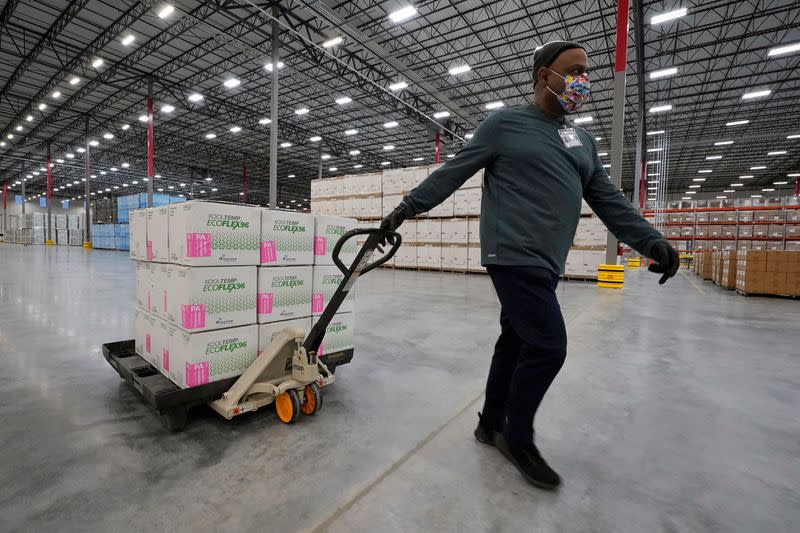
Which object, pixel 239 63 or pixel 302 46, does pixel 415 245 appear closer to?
pixel 302 46

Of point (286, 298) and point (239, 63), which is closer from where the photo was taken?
point (286, 298)

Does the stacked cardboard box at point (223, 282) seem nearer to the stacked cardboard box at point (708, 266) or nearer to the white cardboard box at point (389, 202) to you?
the white cardboard box at point (389, 202)

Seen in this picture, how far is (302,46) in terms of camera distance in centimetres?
1412

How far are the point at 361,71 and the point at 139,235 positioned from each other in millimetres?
15487

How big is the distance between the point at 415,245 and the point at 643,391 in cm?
939

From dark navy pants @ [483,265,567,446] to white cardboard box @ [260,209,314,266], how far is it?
1.14 metres

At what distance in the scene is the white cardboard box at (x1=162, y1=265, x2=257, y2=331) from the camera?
1789mm

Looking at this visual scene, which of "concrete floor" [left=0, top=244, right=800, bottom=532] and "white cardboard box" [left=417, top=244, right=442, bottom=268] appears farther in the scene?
"white cardboard box" [left=417, top=244, right=442, bottom=268]

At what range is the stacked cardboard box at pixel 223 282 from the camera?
180cm

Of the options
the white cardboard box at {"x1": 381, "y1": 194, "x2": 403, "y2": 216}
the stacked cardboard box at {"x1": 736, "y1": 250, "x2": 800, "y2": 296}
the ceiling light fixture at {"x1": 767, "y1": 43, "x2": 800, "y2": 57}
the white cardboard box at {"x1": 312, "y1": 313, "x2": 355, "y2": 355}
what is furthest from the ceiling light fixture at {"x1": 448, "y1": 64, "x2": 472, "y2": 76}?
the white cardboard box at {"x1": 312, "y1": 313, "x2": 355, "y2": 355}

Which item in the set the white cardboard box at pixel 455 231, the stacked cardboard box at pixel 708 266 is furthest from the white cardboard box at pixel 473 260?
the stacked cardboard box at pixel 708 266

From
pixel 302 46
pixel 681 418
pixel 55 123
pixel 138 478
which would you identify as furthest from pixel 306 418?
pixel 55 123

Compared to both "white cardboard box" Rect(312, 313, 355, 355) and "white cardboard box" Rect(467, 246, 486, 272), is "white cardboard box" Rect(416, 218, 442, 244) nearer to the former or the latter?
"white cardboard box" Rect(467, 246, 486, 272)

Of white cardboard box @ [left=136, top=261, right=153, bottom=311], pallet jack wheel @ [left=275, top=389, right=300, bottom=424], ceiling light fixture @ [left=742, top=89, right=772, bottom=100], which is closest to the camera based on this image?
pallet jack wheel @ [left=275, top=389, right=300, bottom=424]
